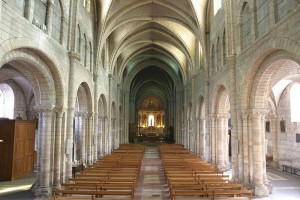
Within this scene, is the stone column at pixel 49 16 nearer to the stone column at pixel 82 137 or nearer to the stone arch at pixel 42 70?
the stone arch at pixel 42 70

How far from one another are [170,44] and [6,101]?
18.8 m

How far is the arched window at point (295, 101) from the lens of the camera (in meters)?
19.2

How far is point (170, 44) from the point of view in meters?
30.3

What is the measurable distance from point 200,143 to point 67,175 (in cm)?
1356

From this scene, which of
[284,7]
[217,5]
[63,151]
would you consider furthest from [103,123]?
[284,7]

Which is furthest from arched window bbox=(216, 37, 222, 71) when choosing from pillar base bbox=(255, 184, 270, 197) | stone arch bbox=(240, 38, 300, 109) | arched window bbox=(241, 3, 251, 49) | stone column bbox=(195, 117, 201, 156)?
pillar base bbox=(255, 184, 270, 197)

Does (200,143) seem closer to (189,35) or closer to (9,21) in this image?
(189,35)

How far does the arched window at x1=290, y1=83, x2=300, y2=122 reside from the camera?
757 inches

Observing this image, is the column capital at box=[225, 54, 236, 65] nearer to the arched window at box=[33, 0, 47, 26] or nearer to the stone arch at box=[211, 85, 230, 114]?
the stone arch at box=[211, 85, 230, 114]

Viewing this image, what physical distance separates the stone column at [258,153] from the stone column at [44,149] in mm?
9663

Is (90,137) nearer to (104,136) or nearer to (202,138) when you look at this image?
(104,136)

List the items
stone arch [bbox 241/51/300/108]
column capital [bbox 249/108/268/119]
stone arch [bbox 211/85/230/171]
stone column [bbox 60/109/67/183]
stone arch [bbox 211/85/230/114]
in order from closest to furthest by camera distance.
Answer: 1. stone arch [bbox 241/51/300/108]
2. column capital [bbox 249/108/268/119]
3. stone column [bbox 60/109/67/183]
4. stone arch [bbox 211/85/230/114]
5. stone arch [bbox 211/85/230/171]

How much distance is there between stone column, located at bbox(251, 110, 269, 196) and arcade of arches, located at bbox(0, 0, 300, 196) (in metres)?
0.05

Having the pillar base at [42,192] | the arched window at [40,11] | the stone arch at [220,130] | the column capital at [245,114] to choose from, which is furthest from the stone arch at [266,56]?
the pillar base at [42,192]
